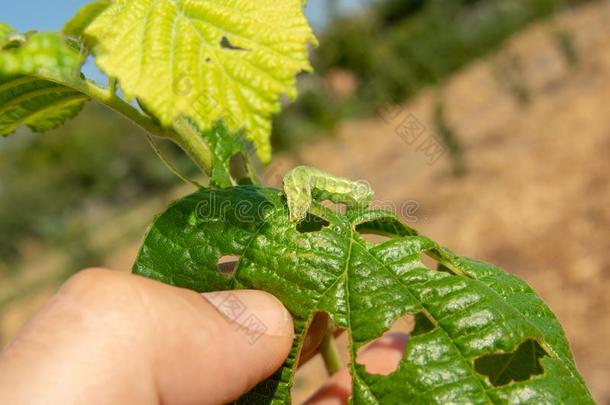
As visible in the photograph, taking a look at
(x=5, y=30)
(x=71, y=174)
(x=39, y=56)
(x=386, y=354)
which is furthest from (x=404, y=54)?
(x=39, y=56)

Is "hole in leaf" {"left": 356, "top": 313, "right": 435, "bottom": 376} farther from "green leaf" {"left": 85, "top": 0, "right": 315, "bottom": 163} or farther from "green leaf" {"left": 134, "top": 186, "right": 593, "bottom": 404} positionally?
"green leaf" {"left": 85, "top": 0, "right": 315, "bottom": 163}

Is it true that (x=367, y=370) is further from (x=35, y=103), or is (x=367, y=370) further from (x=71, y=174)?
(x=71, y=174)

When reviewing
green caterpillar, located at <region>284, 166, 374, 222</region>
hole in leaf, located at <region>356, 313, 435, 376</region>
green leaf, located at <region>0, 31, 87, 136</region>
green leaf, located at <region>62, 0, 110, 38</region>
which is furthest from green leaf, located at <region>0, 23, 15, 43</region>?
hole in leaf, located at <region>356, 313, 435, 376</region>

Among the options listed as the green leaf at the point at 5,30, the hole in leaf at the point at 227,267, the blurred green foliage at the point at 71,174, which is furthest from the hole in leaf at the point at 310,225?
the blurred green foliage at the point at 71,174

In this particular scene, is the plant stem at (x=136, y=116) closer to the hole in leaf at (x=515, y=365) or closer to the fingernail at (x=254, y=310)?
the fingernail at (x=254, y=310)

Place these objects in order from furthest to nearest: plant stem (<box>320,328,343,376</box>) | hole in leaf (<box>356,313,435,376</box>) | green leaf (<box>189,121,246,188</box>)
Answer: hole in leaf (<box>356,313,435,376</box>), plant stem (<box>320,328,343,376</box>), green leaf (<box>189,121,246,188</box>)

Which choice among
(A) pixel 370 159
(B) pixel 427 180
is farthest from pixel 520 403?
(A) pixel 370 159
